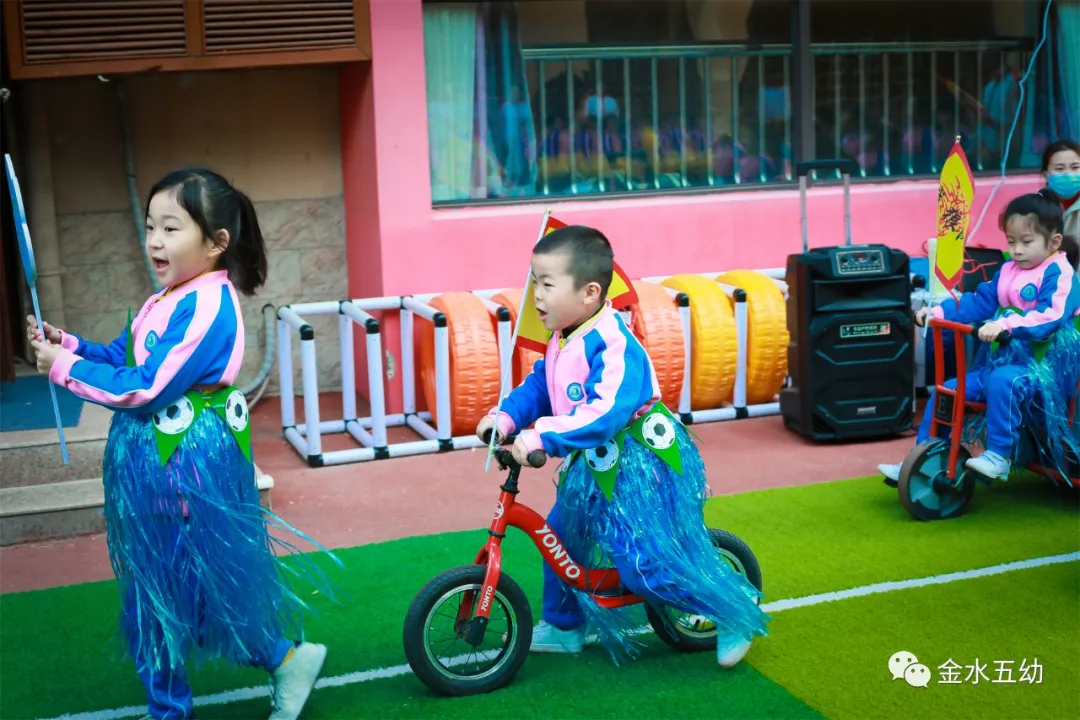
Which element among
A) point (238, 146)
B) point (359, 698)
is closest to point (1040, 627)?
point (359, 698)

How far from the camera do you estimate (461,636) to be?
12.3 feet

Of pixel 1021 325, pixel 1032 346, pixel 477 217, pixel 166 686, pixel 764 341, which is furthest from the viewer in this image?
pixel 477 217

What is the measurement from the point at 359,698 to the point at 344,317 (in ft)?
11.0

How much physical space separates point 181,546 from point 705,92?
588 centimetres

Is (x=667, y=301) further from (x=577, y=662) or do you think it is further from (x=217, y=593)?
(x=217, y=593)

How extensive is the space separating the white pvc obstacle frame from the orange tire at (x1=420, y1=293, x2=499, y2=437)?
0.06m

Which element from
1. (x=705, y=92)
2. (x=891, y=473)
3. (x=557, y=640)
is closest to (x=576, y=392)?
(x=557, y=640)

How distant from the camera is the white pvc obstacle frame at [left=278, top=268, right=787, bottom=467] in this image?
6.61 m

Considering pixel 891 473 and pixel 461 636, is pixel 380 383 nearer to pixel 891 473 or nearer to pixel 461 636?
pixel 891 473

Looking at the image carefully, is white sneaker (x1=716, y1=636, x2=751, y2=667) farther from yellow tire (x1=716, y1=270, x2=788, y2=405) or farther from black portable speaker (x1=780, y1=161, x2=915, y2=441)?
yellow tire (x1=716, y1=270, x2=788, y2=405)

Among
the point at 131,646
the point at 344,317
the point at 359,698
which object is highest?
the point at 344,317

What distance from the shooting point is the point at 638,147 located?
8344mm

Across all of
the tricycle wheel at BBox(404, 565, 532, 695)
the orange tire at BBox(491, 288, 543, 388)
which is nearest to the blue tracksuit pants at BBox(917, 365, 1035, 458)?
the tricycle wheel at BBox(404, 565, 532, 695)

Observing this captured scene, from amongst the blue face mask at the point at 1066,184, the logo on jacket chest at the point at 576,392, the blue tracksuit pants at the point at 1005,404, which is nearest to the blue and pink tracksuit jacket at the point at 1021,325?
the blue tracksuit pants at the point at 1005,404
